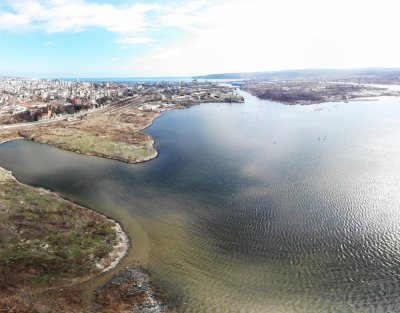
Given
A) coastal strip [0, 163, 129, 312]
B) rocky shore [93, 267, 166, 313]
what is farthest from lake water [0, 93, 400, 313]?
coastal strip [0, 163, 129, 312]

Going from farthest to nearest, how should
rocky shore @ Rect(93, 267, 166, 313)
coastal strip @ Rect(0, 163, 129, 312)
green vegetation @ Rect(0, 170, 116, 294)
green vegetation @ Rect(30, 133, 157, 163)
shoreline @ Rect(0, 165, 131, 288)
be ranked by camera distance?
green vegetation @ Rect(30, 133, 157, 163)
shoreline @ Rect(0, 165, 131, 288)
green vegetation @ Rect(0, 170, 116, 294)
coastal strip @ Rect(0, 163, 129, 312)
rocky shore @ Rect(93, 267, 166, 313)

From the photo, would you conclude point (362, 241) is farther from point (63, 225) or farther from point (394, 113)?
point (394, 113)

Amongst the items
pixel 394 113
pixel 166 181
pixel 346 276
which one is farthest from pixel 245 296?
pixel 394 113

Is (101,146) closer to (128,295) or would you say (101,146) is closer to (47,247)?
(47,247)

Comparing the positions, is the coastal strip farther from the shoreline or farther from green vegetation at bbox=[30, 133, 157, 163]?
green vegetation at bbox=[30, 133, 157, 163]

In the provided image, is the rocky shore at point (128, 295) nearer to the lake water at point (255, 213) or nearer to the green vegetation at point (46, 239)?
the lake water at point (255, 213)

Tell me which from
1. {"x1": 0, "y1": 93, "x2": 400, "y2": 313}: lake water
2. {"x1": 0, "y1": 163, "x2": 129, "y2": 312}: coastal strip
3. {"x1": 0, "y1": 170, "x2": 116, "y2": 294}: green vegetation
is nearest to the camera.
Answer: {"x1": 0, "y1": 163, "x2": 129, "y2": 312}: coastal strip
